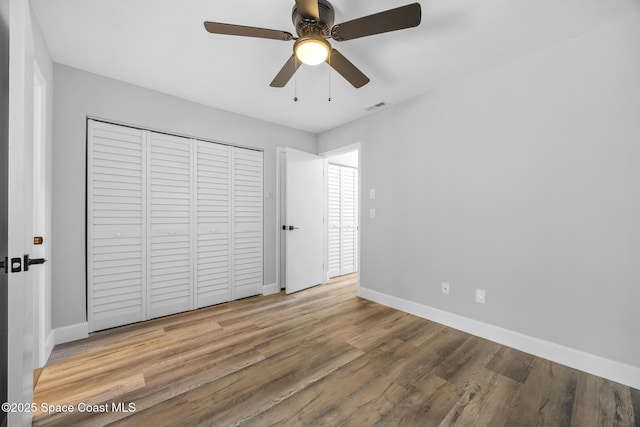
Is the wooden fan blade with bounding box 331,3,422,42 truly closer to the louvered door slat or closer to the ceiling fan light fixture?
the ceiling fan light fixture

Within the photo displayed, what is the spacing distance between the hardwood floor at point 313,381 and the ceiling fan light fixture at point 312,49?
2138 mm

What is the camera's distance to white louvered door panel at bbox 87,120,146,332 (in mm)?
2535

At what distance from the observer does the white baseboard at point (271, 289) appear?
373 centimetres

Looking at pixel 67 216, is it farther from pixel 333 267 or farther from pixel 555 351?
pixel 555 351

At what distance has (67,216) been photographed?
7.87 ft

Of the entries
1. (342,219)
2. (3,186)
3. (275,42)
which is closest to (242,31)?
(275,42)

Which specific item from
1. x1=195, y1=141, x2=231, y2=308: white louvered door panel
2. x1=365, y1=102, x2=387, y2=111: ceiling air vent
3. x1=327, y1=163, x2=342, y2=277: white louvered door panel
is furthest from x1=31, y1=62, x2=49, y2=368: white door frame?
x1=327, y1=163, x2=342, y2=277: white louvered door panel

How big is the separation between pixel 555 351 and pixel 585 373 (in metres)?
0.19

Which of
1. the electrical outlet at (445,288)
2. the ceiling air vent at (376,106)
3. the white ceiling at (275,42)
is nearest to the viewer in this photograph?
the white ceiling at (275,42)

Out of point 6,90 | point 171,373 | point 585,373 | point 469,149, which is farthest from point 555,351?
point 6,90

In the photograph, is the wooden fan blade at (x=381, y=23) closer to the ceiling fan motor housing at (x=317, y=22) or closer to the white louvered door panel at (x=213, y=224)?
the ceiling fan motor housing at (x=317, y=22)

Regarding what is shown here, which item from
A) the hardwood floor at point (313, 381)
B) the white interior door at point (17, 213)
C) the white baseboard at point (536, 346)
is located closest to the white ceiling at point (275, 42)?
the white interior door at point (17, 213)

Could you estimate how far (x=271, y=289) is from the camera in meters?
3.79

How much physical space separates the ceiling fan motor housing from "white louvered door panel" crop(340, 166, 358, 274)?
3.18 meters
